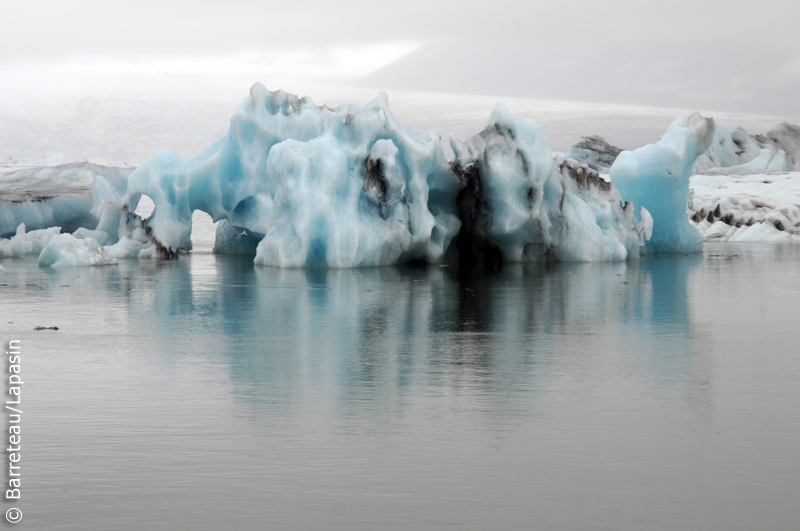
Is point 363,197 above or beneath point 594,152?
beneath

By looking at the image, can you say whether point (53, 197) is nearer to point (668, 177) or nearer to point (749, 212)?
point (668, 177)

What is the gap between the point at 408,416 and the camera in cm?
478

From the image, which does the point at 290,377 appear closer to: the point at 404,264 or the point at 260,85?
the point at 404,264

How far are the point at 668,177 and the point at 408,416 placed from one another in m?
16.7

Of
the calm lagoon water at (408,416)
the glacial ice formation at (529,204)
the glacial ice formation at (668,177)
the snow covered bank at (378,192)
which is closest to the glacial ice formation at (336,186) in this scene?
the snow covered bank at (378,192)

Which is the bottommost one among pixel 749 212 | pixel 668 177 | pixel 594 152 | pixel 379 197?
pixel 749 212

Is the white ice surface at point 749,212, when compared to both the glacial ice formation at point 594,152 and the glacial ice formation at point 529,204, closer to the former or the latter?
the glacial ice formation at point 594,152

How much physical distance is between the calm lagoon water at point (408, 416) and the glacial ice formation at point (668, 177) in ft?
33.9

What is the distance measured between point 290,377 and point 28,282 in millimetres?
8395

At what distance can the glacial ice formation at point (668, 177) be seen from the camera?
65.4 feet

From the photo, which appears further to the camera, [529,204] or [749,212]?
[749,212]

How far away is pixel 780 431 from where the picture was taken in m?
4.50

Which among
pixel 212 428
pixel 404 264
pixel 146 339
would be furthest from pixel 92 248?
pixel 212 428

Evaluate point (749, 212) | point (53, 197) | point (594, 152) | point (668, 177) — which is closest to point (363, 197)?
point (668, 177)
